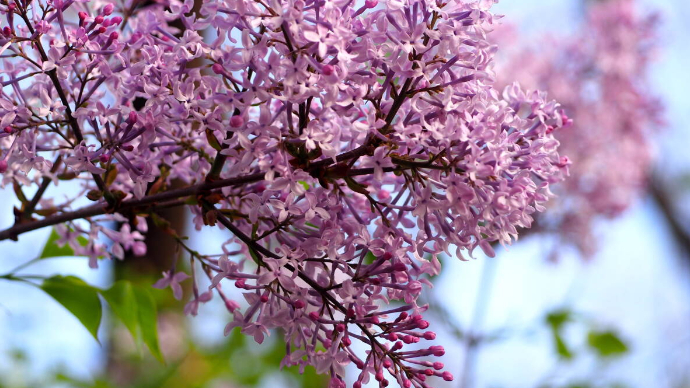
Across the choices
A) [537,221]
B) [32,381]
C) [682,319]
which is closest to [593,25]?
[537,221]

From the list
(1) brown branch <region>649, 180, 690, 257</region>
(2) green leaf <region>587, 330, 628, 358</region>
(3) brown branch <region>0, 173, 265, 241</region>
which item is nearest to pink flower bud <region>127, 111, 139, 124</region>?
(3) brown branch <region>0, 173, 265, 241</region>

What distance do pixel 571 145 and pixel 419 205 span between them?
241cm

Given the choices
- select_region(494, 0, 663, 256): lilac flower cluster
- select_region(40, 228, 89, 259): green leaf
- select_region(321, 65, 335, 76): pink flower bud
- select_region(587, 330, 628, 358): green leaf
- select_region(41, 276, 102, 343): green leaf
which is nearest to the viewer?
select_region(321, 65, 335, 76): pink flower bud

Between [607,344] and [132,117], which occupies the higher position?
[607,344]

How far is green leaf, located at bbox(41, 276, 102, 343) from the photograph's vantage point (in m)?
1.03

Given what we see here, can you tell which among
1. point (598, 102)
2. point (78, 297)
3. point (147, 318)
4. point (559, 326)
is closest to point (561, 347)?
point (559, 326)

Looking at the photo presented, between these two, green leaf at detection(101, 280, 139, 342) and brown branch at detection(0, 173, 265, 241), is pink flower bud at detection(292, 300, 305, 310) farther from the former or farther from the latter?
green leaf at detection(101, 280, 139, 342)

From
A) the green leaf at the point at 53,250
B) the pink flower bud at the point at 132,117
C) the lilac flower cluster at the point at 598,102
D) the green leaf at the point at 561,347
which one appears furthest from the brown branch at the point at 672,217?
the pink flower bud at the point at 132,117

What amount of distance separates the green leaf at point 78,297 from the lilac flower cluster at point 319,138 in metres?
0.19

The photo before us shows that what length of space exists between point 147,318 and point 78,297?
0.12m

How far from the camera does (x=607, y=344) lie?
2516 mm

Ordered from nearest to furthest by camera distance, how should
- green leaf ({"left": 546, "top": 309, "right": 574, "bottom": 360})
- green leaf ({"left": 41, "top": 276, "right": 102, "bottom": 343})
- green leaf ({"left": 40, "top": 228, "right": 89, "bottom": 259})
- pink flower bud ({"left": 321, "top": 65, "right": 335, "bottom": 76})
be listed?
pink flower bud ({"left": 321, "top": 65, "right": 335, "bottom": 76})
green leaf ({"left": 41, "top": 276, "right": 102, "bottom": 343})
green leaf ({"left": 40, "top": 228, "right": 89, "bottom": 259})
green leaf ({"left": 546, "top": 309, "right": 574, "bottom": 360})

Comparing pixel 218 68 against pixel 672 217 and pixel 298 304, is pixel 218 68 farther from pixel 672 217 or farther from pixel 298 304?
pixel 672 217

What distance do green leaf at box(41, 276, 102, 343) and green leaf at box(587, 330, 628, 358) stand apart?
2.07 m
